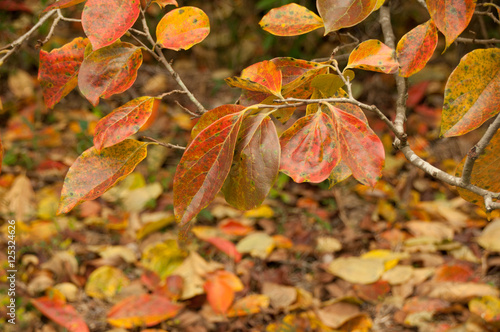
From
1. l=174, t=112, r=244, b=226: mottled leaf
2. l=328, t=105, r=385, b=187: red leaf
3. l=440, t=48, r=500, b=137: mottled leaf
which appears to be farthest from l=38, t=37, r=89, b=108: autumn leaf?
l=440, t=48, r=500, b=137: mottled leaf

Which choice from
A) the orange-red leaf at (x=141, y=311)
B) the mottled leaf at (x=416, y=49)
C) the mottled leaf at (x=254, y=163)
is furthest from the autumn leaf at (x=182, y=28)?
the orange-red leaf at (x=141, y=311)

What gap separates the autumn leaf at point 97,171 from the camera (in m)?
0.53

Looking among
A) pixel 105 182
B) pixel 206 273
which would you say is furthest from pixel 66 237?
pixel 105 182

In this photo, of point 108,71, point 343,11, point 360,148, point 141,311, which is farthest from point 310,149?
point 141,311

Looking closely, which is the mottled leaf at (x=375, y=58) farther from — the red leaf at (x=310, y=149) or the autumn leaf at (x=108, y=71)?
the autumn leaf at (x=108, y=71)

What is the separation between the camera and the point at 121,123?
1.83 ft

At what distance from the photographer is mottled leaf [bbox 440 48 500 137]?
1.73ft

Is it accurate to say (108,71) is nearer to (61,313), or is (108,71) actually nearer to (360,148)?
(360,148)

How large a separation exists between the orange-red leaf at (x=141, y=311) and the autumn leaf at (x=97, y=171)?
0.74 metres

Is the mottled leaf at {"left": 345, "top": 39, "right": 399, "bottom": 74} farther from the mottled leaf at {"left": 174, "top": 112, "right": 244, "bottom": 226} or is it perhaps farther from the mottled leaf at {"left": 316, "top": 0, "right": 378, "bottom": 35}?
the mottled leaf at {"left": 174, "top": 112, "right": 244, "bottom": 226}

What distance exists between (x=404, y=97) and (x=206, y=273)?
2.93 feet

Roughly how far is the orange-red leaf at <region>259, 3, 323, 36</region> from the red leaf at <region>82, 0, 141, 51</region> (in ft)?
0.58

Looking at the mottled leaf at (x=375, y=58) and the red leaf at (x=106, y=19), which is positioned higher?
the red leaf at (x=106, y=19)

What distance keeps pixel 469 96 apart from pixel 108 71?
0.44m
